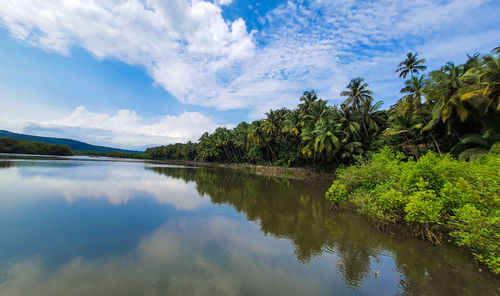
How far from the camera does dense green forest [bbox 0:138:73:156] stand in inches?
2547

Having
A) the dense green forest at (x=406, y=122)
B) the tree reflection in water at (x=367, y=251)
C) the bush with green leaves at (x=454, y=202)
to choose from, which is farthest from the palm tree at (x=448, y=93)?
the tree reflection in water at (x=367, y=251)

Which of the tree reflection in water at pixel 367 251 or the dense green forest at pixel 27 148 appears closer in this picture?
the tree reflection in water at pixel 367 251

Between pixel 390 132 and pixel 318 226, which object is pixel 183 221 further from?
pixel 390 132

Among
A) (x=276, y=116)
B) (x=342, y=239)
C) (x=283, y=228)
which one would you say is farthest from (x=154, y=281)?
(x=276, y=116)

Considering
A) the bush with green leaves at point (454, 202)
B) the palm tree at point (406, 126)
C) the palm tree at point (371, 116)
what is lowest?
the bush with green leaves at point (454, 202)

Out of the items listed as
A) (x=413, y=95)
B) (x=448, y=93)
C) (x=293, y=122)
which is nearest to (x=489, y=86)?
(x=448, y=93)

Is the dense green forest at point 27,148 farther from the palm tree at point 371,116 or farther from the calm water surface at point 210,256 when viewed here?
the palm tree at point 371,116

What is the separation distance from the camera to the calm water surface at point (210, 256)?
4.60 metres

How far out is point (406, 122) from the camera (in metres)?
22.3

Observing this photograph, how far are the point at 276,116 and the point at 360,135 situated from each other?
17551 millimetres

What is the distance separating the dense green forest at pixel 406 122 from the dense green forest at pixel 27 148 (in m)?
72.1

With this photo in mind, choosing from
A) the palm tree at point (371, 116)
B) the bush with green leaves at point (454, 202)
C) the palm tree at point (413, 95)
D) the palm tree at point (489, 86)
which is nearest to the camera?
the bush with green leaves at point (454, 202)

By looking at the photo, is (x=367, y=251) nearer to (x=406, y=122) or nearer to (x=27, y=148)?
(x=406, y=122)

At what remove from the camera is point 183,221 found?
933 cm
